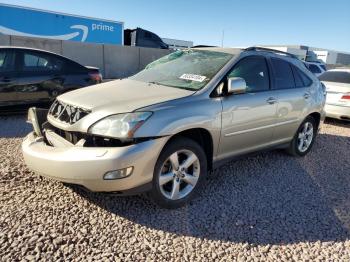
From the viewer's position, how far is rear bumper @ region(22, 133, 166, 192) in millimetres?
2941

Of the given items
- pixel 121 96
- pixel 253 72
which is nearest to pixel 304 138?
pixel 253 72

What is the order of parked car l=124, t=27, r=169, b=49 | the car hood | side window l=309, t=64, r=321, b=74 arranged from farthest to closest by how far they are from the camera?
parked car l=124, t=27, r=169, b=49 → side window l=309, t=64, r=321, b=74 → the car hood

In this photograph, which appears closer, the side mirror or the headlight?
the headlight

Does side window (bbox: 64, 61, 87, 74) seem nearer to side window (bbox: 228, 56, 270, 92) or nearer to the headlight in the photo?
side window (bbox: 228, 56, 270, 92)

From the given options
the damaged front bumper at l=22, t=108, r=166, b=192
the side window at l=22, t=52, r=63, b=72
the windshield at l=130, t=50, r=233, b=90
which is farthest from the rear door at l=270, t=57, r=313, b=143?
the side window at l=22, t=52, r=63, b=72

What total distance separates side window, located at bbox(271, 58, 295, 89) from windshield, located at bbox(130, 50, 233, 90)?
931 mm

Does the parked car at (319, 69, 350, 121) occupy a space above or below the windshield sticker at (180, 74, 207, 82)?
below

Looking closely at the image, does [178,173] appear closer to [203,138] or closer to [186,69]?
[203,138]

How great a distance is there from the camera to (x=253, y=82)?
4359 mm

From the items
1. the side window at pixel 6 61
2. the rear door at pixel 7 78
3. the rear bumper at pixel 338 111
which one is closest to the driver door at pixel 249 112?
the rear bumper at pixel 338 111

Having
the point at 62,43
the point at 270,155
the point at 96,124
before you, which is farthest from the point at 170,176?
the point at 62,43

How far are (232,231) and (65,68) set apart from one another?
563 centimetres

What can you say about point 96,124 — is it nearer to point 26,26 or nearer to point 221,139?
point 221,139

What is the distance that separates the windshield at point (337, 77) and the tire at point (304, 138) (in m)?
3.59
